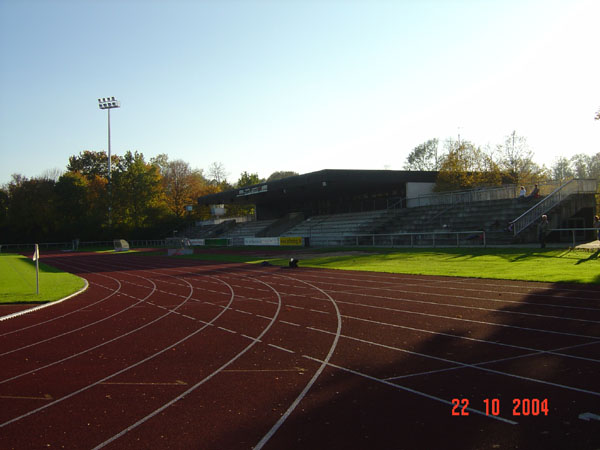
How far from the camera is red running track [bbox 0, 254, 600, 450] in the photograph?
4617 mm

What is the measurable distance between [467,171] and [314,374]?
45.8 meters

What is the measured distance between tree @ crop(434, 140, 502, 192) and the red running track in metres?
34.7

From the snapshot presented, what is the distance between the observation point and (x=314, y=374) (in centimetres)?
648

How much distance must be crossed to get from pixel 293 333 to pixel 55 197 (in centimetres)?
7879

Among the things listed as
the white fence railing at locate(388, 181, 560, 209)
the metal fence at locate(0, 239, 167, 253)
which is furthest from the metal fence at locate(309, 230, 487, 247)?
the metal fence at locate(0, 239, 167, 253)

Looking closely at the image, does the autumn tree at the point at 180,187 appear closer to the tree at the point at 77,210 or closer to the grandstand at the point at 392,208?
the tree at the point at 77,210

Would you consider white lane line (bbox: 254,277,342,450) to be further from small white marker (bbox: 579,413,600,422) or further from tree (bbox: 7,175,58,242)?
tree (bbox: 7,175,58,242)

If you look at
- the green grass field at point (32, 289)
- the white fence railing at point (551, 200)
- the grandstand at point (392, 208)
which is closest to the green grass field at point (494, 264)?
the white fence railing at point (551, 200)

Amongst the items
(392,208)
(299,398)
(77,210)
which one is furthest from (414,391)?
(77,210)

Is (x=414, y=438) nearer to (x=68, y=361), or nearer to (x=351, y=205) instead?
(x=68, y=361)

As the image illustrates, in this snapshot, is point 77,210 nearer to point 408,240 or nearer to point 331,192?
point 331,192

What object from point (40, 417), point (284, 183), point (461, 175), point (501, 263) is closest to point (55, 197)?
point (284, 183)

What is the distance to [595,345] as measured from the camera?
285 inches

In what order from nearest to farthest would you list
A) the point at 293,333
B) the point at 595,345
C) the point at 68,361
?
the point at 595,345, the point at 68,361, the point at 293,333
